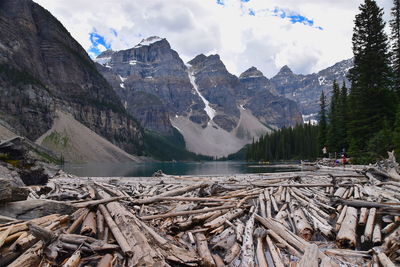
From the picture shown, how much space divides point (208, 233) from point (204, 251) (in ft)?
5.28

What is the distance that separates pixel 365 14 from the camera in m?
46.7

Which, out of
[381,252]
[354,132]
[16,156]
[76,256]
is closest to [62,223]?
[76,256]

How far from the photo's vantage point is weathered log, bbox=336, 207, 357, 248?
7.55 meters

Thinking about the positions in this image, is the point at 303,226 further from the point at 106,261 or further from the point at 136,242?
the point at 106,261

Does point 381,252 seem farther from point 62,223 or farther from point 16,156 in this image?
point 16,156

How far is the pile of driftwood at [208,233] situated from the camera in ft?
20.6

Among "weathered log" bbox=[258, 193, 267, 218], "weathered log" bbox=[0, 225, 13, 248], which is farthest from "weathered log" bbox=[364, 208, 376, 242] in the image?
"weathered log" bbox=[0, 225, 13, 248]

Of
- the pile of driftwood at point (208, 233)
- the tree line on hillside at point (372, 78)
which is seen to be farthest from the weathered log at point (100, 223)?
the tree line on hillside at point (372, 78)

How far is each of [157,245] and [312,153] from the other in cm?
11160

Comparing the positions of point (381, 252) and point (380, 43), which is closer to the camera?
point (381, 252)

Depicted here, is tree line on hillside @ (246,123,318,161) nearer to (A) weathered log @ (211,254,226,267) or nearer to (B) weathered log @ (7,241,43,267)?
(A) weathered log @ (211,254,226,267)

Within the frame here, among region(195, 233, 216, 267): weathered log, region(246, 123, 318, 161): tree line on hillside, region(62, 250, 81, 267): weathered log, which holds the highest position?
region(246, 123, 318, 161): tree line on hillside

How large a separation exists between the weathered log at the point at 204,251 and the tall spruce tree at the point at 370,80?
138 feet

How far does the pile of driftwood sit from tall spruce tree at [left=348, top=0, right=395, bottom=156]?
121ft
